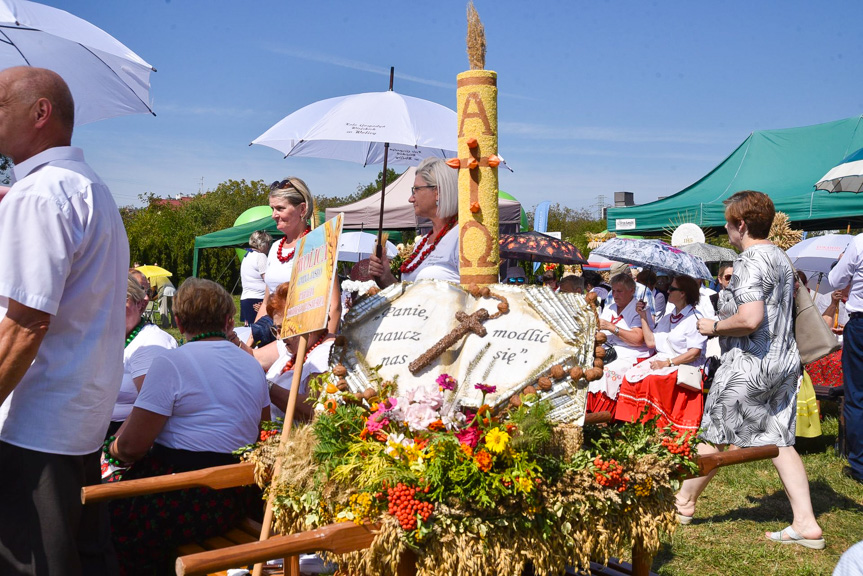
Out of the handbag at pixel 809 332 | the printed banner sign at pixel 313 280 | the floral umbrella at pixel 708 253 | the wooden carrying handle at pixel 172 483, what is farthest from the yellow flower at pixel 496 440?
the floral umbrella at pixel 708 253

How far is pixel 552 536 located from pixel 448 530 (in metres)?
0.30

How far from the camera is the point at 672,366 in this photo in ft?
18.5

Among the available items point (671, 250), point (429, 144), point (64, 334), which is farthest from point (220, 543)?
point (671, 250)

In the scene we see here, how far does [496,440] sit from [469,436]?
0.09 m

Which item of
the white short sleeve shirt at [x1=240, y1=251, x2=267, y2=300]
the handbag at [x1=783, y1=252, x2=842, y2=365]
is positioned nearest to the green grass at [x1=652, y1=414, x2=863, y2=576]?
the handbag at [x1=783, y1=252, x2=842, y2=365]

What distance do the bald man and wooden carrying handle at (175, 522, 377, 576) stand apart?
731 millimetres

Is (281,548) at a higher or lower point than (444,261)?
lower

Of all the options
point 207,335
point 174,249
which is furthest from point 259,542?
point 174,249

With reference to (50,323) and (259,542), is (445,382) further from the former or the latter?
(50,323)

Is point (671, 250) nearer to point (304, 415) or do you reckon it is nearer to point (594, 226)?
point (304, 415)

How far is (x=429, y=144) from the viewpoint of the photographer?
172 inches

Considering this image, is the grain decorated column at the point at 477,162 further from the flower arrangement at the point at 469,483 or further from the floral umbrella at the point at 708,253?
the floral umbrella at the point at 708,253

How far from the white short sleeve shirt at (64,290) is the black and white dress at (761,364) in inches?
117

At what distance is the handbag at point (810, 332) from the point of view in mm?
3813
